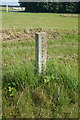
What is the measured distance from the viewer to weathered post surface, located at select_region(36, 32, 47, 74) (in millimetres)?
3225

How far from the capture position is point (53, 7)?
25.1 meters

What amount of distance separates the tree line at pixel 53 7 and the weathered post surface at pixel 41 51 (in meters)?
21.6

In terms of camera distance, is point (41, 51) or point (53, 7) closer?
point (41, 51)

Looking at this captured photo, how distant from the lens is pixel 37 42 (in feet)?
10.6

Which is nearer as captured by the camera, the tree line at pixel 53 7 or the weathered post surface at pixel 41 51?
the weathered post surface at pixel 41 51

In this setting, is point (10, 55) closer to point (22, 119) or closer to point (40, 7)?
point (22, 119)

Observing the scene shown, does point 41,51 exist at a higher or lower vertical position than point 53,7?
lower

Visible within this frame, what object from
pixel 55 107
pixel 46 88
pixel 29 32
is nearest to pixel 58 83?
pixel 46 88

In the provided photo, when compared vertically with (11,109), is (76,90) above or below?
above

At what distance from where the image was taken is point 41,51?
329 cm

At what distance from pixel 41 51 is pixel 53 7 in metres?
23.1

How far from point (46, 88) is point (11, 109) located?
0.71 meters

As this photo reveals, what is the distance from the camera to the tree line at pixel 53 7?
2476cm

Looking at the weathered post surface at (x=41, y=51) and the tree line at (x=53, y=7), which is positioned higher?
the tree line at (x=53, y=7)
